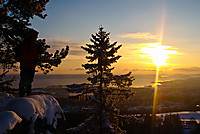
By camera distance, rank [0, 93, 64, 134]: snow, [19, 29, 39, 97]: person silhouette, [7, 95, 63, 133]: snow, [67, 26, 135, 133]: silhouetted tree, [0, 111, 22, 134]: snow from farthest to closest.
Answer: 1. [67, 26, 135, 133]: silhouetted tree
2. [19, 29, 39, 97]: person silhouette
3. [7, 95, 63, 133]: snow
4. [0, 93, 64, 134]: snow
5. [0, 111, 22, 134]: snow

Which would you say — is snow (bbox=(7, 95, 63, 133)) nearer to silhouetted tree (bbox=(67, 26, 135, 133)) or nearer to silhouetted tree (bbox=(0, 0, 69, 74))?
silhouetted tree (bbox=(0, 0, 69, 74))

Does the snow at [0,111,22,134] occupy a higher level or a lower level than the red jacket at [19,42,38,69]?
lower

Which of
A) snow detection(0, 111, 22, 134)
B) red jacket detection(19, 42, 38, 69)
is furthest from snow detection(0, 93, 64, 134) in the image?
red jacket detection(19, 42, 38, 69)

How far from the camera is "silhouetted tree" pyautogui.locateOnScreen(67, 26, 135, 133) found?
586 inches

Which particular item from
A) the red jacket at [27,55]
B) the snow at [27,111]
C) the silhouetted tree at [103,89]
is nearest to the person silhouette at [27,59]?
the red jacket at [27,55]

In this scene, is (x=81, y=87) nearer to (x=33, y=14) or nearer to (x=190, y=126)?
(x=33, y=14)

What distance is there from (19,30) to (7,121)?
699cm

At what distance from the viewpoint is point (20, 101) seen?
5551mm

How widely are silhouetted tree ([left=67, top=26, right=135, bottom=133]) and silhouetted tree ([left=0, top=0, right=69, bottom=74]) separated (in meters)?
4.45

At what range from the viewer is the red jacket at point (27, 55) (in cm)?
744

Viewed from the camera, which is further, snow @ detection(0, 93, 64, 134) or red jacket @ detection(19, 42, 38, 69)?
red jacket @ detection(19, 42, 38, 69)

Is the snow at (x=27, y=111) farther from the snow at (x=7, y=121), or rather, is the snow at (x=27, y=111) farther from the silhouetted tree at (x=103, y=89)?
the silhouetted tree at (x=103, y=89)

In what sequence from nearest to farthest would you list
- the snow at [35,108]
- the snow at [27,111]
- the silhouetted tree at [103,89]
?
the snow at [27,111]
the snow at [35,108]
the silhouetted tree at [103,89]

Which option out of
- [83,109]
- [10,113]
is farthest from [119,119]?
[10,113]
